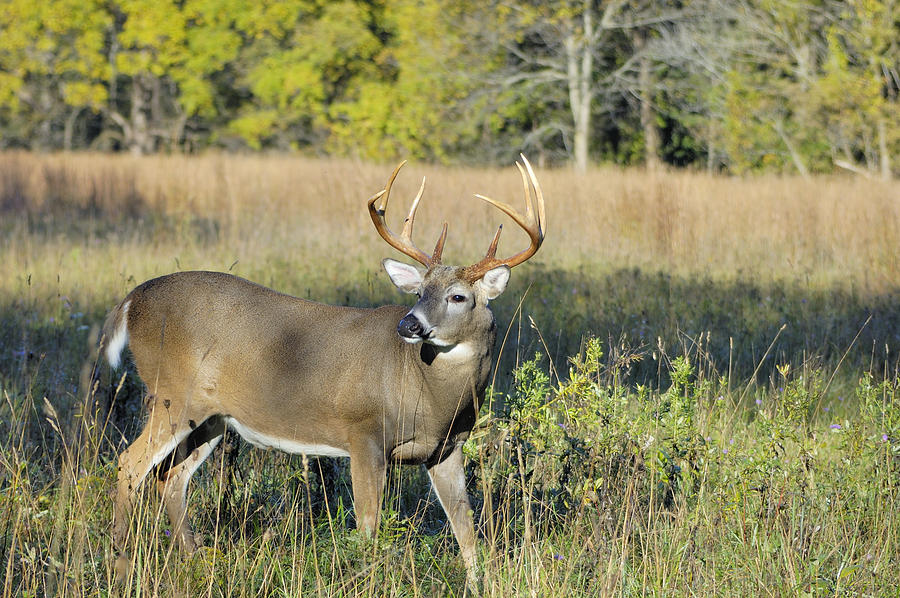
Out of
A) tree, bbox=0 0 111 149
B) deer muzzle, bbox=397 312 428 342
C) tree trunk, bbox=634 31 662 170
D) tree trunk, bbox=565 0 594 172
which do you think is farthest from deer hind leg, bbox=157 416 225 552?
tree, bbox=0 0 111 149

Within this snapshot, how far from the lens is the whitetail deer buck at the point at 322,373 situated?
3791 millimetres

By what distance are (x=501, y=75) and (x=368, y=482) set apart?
1928 centimetres

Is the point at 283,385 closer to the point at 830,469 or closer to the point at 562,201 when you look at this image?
the point at 830,469

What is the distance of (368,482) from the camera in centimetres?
371

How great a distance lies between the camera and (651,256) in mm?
9766

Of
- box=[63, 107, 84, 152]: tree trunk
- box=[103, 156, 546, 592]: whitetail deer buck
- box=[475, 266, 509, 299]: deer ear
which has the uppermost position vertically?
box=[475, 266, 509, 299]: deer ear

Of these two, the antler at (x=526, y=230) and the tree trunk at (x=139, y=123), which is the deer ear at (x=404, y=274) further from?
the tree trunk at (x=139, y=123)

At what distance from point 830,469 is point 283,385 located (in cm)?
223

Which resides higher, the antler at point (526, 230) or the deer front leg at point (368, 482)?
the antler at point (526, 230)

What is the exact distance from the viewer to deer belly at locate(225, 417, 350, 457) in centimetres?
389

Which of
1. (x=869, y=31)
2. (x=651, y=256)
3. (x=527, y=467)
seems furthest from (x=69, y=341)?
(x=869, y=31)

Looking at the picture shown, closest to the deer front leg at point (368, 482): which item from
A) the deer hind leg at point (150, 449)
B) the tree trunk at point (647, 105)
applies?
the deer hind leg at point (150, 449)

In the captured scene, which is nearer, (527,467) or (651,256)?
(527,467)

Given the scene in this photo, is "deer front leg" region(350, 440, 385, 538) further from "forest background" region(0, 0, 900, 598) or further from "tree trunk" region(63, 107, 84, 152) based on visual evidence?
"tree trunk" region(63, 107, 84, 152)
